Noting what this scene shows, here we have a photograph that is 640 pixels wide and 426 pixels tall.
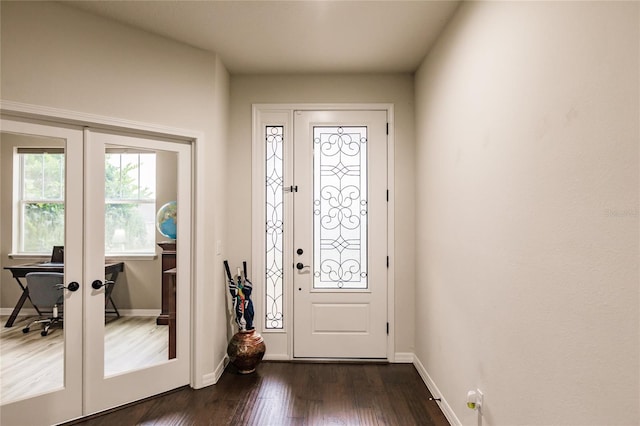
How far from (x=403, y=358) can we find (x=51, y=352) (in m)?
2.84

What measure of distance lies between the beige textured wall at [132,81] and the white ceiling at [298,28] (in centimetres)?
15

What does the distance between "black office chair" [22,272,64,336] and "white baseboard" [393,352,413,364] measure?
277 cm

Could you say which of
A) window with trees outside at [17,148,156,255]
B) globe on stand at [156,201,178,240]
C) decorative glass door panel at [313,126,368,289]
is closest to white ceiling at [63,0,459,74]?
decorative glass door panel at [313,126,368,289]

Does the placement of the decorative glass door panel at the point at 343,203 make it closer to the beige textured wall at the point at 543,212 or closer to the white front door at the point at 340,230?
the white front door at the point at 340,230

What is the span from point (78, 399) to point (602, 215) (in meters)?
3.10

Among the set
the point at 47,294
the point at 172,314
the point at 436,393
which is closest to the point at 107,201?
the point at 47,294

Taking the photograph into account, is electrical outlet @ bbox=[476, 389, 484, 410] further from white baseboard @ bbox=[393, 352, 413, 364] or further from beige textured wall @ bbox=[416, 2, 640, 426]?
white baseboard @ bbox=[393, 352, 413, 364]

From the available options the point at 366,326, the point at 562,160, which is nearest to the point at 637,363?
the point at 562,160

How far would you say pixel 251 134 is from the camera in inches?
135

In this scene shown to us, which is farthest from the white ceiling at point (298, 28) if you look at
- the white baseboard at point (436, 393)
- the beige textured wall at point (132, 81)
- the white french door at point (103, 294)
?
the white baseboard at point (436, 393)

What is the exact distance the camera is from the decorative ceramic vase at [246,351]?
10.0 ft

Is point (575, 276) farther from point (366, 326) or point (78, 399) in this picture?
point (78, 399)

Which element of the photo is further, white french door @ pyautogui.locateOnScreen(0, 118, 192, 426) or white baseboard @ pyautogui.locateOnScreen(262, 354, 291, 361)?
white baseboard @ pyautogui.locateOnScreen(262, 354, 291, 361)

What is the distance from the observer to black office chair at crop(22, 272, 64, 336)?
7.58 ft
